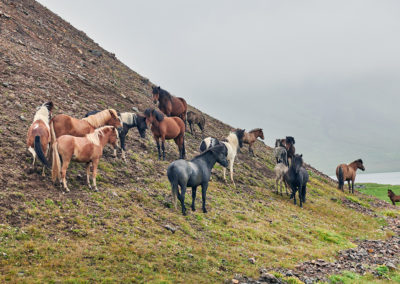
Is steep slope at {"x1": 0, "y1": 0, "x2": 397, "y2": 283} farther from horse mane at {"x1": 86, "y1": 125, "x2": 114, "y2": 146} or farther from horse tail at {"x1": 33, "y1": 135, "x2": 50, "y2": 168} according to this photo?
horse mane at {"x1": 86, "y1": 125, "x2": 114, "y2": 146}

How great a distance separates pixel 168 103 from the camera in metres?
22.4

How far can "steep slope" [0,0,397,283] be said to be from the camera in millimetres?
7297

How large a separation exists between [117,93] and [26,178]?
2004cm

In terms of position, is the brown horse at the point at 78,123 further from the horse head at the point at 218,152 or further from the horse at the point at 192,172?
the horse head at the point at 218,152

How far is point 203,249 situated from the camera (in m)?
9.48

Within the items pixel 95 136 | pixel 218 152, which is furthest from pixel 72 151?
pixel 218 152

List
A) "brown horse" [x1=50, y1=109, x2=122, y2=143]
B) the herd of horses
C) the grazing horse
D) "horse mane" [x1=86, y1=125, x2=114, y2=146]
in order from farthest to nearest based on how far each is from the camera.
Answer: the grazing horse < "brown horse" [x1=50, y1=109, x2=122, y2=143] < "horse mane" [x1=86, y1=125, x2=114, y2=146] < the herd of horses

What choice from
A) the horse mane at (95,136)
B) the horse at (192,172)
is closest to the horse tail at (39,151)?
the horse mane at (95,136)

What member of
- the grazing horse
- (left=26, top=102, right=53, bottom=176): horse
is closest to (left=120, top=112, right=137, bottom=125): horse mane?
the grazing horse

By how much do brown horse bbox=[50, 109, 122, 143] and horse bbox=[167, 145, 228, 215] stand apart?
14.1 ft

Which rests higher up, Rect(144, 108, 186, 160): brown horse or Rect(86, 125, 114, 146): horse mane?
Rect(144, 108, 186, 160): brown horse

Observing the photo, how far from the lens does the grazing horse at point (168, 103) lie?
2157 centimetres

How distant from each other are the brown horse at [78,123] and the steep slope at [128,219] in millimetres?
1688

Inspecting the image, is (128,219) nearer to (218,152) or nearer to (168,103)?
(218,152)
